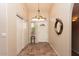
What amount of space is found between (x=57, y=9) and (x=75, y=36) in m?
0.54

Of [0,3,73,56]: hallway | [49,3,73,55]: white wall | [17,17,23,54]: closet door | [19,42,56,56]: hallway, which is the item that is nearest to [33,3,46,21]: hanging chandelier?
[0,3,73,56]: hallway

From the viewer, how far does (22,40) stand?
7.74 ft

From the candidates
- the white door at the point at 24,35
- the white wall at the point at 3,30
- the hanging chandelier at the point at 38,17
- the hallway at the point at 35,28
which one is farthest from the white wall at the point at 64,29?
the white wall at the point at 3,30

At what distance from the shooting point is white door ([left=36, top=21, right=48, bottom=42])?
2309mm

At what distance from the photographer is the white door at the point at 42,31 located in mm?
2309

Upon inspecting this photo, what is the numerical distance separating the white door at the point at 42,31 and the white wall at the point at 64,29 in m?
0.09

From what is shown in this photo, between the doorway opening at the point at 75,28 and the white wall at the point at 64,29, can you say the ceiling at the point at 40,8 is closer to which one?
the white wall at the point at 64,29

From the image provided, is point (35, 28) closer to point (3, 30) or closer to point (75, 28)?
point (3, 30)

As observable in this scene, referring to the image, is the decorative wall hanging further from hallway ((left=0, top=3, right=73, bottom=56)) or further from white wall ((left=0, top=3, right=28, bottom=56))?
white wall ((left=0, top=3, right=28, bottom=56))

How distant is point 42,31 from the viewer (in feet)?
7.58

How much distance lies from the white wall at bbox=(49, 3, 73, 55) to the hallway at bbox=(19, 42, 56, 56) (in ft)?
0.30

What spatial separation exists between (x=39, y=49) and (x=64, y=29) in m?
0.54

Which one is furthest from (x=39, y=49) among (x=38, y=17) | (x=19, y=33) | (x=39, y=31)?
(x=38, y=17)

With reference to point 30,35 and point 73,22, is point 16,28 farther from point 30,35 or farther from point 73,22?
point 73,22
